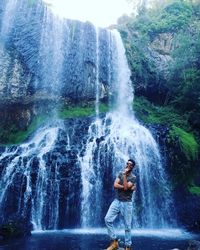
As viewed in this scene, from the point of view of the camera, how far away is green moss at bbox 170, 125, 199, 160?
60.9 ft

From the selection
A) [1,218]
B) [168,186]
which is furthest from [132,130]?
[1,218]

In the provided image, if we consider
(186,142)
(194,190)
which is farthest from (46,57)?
(194,190)

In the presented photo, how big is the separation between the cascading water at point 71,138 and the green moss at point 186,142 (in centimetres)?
139

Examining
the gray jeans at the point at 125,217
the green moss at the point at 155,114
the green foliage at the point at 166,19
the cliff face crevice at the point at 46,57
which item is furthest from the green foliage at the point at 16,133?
the gray jeans at the point at 125,217

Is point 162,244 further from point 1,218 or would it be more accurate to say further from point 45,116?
point 45,116

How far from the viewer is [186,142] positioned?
62.8 ft

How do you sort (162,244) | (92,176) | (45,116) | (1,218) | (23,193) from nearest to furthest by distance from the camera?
(162,244), (1,218), (23,193), (92,176), (45,116)

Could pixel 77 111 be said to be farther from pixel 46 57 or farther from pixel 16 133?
pixel 46 57

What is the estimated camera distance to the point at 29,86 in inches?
832

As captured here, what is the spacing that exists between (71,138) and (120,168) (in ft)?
9.01

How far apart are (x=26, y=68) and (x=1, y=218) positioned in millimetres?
9796

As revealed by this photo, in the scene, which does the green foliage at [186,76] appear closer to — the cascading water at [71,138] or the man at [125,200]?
the cascading water at [71,138]

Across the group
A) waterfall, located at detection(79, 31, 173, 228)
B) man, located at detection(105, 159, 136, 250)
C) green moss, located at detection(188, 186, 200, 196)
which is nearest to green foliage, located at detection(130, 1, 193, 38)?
waterfall, located at detection(79, 31, 173, 228)

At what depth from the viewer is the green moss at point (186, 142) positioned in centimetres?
1856
